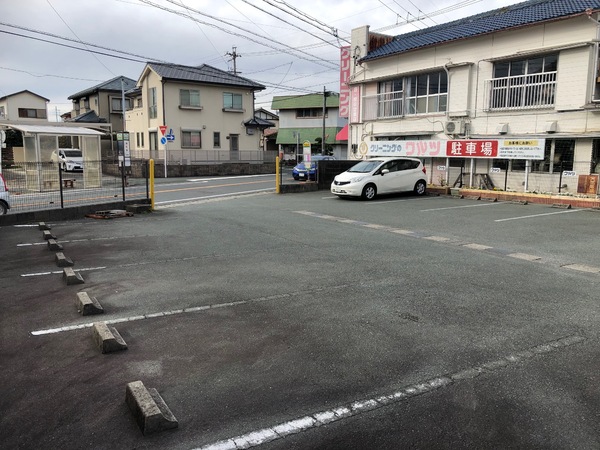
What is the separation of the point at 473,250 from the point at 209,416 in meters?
6.66

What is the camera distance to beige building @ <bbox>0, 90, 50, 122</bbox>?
54.4m

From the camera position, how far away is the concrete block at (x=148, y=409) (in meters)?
3.02

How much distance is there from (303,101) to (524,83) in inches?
1403

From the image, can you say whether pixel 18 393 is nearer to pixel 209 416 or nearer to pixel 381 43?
pixel 209 416

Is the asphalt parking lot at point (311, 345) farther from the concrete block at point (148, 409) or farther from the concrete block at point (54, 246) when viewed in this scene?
the concrete block at point (54, 246)

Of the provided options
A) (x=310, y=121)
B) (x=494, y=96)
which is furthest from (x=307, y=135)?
(x=494, y=96)

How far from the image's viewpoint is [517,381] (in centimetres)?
372

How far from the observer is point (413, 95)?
74.2 ft

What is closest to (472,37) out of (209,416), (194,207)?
(194,207)

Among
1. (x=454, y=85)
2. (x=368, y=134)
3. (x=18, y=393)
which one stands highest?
(x=454, y=85)

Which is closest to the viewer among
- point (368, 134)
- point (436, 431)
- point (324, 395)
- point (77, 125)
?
point (436, 431)

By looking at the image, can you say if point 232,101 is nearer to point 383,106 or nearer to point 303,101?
point 303,101

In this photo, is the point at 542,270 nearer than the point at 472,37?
Yes

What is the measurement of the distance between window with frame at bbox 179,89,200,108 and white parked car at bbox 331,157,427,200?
21.9 m
